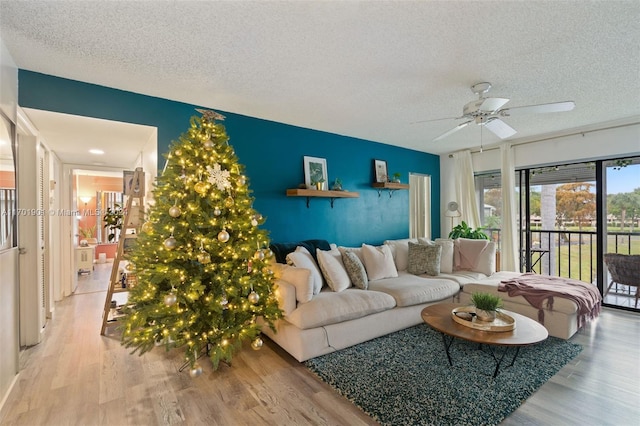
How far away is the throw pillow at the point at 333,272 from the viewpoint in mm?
3180

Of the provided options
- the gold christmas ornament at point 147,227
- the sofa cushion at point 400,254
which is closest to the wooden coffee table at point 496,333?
the sofa cushion at point 400,254

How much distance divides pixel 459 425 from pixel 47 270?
4.76 metres

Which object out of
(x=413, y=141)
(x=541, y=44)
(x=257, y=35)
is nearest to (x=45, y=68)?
(x=257, y=35)

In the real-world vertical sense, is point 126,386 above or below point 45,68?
below

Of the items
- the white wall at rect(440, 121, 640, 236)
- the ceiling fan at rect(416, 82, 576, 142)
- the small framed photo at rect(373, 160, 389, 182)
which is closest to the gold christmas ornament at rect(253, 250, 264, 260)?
the ceiling fan at rect(416, 82, 576, 142)

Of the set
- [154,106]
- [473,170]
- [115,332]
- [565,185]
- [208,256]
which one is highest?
[154,106]

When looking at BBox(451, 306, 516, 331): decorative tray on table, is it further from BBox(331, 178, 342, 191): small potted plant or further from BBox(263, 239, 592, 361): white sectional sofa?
BBox(331, 178, 342, 191): small potted plant

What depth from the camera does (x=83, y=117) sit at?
2.79 metres

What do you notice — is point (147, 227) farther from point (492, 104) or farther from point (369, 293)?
point (492, 104)

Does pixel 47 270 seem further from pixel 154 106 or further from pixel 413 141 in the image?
pixel 413 141

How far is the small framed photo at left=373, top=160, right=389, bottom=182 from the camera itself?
4996mm

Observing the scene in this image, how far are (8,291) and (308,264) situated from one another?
2400mm

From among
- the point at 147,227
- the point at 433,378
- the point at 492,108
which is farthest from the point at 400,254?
the point at 147,227

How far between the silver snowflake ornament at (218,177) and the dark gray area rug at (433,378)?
1681 mm
